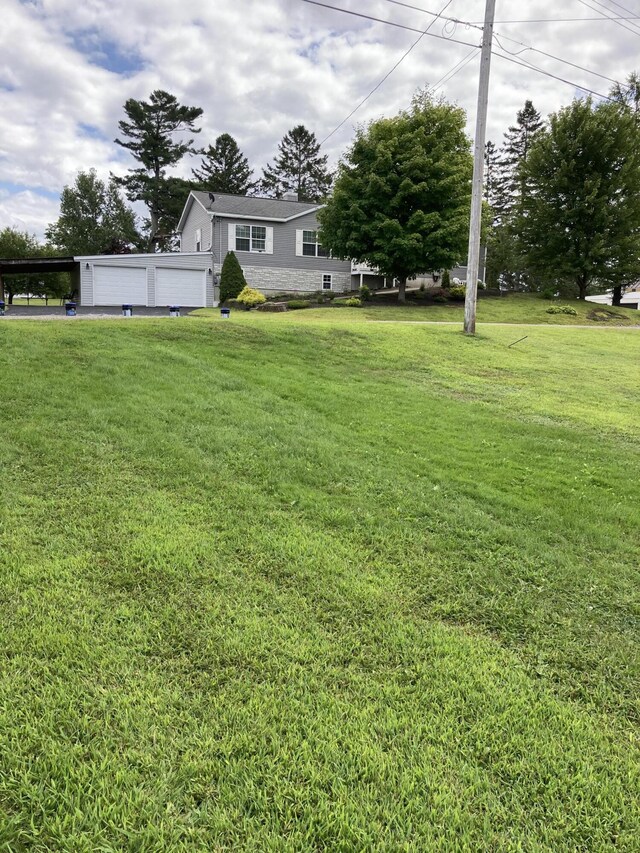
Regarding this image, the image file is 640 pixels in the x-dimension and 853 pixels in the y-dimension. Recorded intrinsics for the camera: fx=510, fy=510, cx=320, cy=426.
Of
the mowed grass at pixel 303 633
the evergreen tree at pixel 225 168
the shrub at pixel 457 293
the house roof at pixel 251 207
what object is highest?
the evergreen tree at pixel 225 168

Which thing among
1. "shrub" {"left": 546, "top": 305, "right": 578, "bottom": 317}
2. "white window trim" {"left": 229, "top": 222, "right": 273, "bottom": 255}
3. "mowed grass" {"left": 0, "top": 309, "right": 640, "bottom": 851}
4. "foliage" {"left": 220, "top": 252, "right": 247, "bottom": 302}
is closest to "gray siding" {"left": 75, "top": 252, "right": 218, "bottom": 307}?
"foliage" {"left": 220, "top": 252, "right": 247, "bottom": 302}

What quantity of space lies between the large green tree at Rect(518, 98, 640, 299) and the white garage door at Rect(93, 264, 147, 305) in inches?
912

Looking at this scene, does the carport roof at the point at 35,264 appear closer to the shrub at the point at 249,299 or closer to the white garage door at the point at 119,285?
the white garage door at the point at 119,285

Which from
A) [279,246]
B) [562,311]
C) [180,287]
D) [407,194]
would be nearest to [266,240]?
[279,246]

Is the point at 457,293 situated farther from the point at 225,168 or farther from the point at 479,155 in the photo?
the point at 225,168

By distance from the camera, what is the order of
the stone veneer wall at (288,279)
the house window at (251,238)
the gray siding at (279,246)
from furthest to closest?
the stone veneer wall at (288,279), the house window at (251,238), the gray siding at (279,246)

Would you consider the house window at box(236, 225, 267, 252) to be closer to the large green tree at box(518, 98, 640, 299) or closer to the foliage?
the foliage

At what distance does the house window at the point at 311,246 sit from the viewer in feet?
92.2

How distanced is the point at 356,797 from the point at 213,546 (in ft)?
5.84

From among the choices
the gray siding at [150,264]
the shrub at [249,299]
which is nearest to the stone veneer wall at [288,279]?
the gray siding at [150,264]

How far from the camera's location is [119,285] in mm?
23734

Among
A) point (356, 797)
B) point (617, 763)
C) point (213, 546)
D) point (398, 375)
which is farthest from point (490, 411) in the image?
point (356, 797)

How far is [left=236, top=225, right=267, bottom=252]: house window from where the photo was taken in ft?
87.4

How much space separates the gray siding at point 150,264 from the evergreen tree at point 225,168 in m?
24.3
